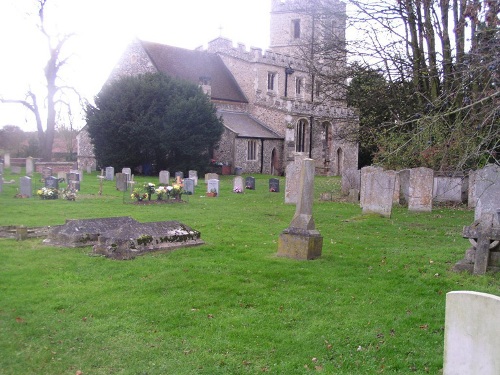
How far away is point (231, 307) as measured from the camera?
22.4 feet

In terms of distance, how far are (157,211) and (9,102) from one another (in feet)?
73.4

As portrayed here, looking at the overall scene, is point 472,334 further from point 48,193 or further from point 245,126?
point 245,126

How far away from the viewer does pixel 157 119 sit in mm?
31172

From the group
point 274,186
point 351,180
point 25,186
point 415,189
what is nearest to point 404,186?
point 415,189

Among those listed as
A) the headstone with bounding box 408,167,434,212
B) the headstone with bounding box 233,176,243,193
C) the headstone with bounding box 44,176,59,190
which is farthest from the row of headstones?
the headstone with bounding box 44,176,59,190

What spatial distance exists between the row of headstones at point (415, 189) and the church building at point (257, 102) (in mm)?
18351

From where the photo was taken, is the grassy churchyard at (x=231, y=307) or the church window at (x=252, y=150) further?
the church window at (x=252, y=150)

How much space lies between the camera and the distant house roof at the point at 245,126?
37875 mm

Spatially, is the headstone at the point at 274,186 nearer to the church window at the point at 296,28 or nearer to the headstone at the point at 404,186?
the headstone at the point at 404,186

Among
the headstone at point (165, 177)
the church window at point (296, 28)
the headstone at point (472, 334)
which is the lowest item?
the headstone at point (472, 334)

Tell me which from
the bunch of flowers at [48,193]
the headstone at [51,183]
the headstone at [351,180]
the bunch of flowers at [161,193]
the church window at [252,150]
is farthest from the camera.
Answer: the church window at [252,150]

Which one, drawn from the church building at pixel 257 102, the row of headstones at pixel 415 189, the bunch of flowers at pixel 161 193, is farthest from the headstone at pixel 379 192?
the church building at pixel 257 102

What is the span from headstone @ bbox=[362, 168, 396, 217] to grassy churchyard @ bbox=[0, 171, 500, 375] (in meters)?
2.99

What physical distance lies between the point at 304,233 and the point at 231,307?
2.76 m
